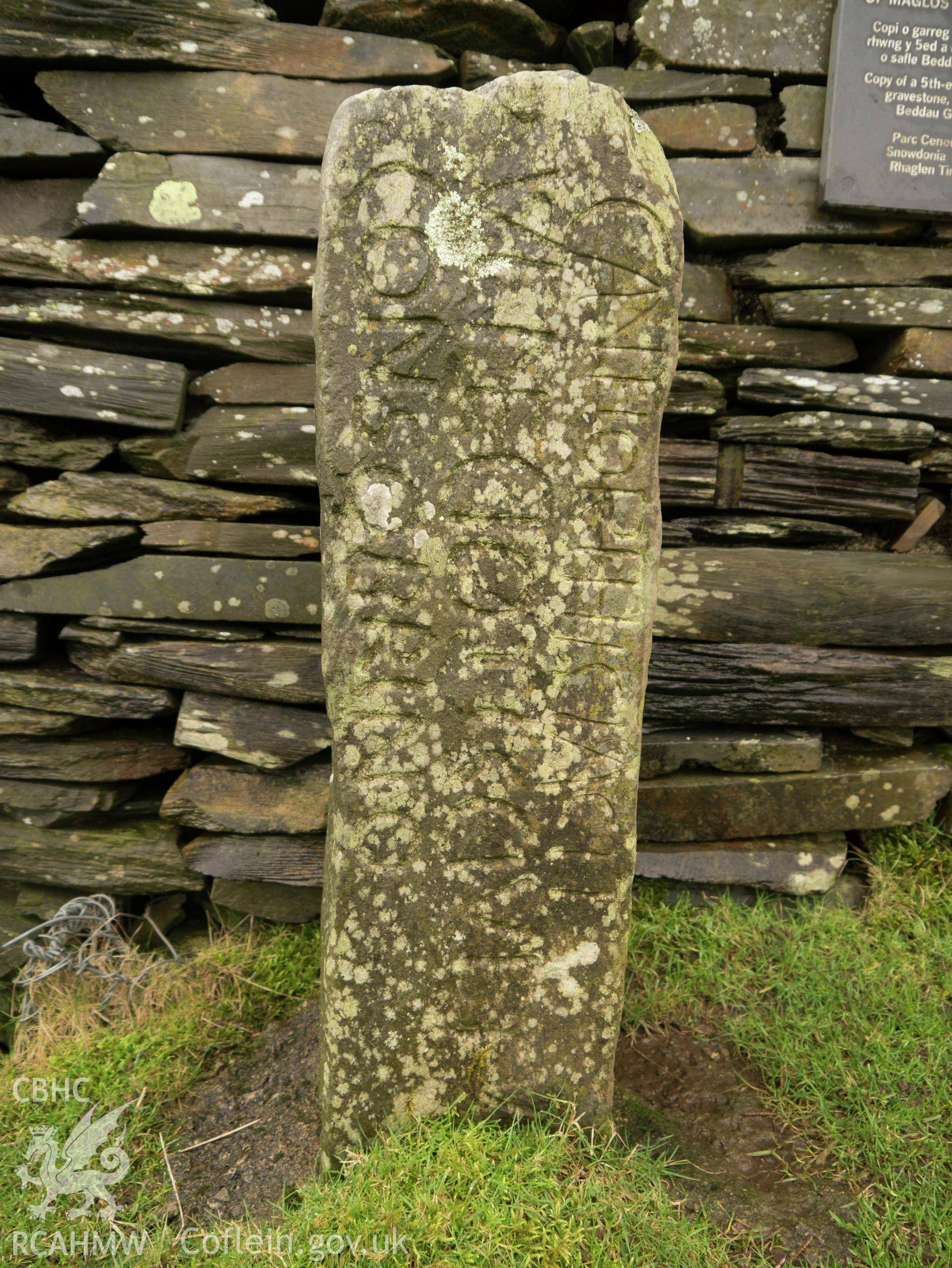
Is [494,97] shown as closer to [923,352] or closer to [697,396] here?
[697,396]

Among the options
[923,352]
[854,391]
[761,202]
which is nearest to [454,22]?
[761,202]

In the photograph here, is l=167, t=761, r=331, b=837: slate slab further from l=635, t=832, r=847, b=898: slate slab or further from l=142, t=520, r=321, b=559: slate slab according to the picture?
l=635, t=832, r=847, b=898: slate slab

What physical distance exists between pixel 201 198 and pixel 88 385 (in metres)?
0.69

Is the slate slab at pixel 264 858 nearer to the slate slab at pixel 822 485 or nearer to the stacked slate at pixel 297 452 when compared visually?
the stacked slate at pixel 297 452

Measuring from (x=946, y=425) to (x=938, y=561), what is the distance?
47 centimetres

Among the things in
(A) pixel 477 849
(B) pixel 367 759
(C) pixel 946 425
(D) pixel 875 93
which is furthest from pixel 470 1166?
(D) pixel 875 93

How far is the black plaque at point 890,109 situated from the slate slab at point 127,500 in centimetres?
216

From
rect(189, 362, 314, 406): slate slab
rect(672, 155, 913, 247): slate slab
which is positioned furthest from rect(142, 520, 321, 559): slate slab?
rect(672, 155, 913, 247): slate slab

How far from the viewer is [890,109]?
2658 mm

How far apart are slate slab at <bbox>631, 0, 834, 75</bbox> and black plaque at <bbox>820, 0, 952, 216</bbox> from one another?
0.08 metres

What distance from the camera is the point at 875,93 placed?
265 centimetres

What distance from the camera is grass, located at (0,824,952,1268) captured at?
1.79 metres

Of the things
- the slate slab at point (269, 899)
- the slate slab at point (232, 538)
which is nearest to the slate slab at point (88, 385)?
the slate slab at point (232, 538)

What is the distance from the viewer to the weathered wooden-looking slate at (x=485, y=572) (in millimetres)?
1789
